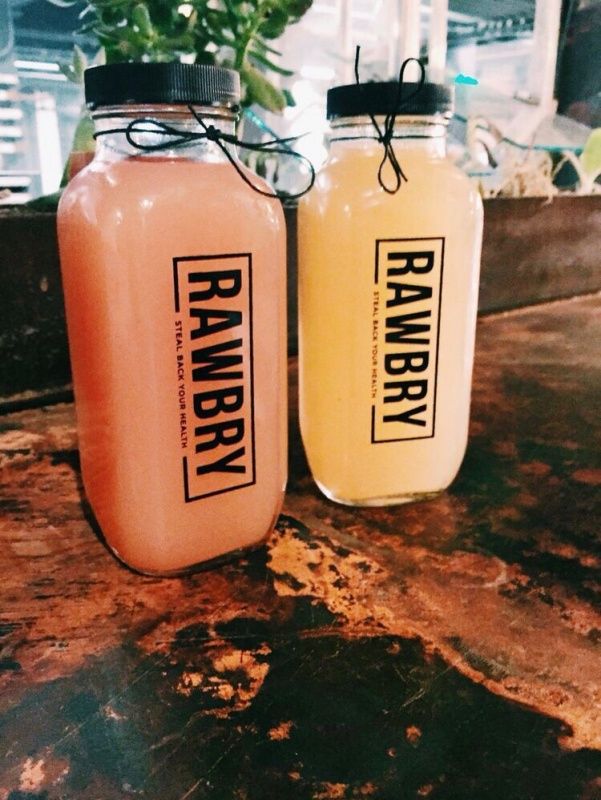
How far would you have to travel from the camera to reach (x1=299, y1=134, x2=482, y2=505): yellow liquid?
1.68ft

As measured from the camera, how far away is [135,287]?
420 millimetres

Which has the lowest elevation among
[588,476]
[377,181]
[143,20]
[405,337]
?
[588,476]

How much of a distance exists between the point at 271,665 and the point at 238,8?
22.5 inches

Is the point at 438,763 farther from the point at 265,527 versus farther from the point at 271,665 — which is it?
the point at 265,527

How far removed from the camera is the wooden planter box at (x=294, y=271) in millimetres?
744

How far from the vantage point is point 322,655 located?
39cm

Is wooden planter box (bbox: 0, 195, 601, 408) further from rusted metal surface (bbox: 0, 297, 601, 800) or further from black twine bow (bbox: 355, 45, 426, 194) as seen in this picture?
black twine bow (bbox: 355, 45, 426, 194)

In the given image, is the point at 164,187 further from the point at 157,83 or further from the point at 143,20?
the point at 143,20

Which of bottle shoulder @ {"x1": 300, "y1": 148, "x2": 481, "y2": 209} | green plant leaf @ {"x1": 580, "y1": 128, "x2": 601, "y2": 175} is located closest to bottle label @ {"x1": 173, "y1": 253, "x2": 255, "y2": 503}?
bottle shoulder @ {"x1": 300, "y1": 148, "x2": 481, "y2": 209}

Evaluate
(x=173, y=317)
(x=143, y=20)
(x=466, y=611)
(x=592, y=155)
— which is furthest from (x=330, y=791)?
(x=592, y=155)

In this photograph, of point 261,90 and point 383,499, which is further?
point 261,90

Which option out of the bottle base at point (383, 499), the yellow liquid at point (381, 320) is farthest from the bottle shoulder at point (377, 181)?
the bottle base at point (383, 499)

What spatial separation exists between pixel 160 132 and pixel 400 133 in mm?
173

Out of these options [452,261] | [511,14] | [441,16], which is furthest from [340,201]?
[511,14]
